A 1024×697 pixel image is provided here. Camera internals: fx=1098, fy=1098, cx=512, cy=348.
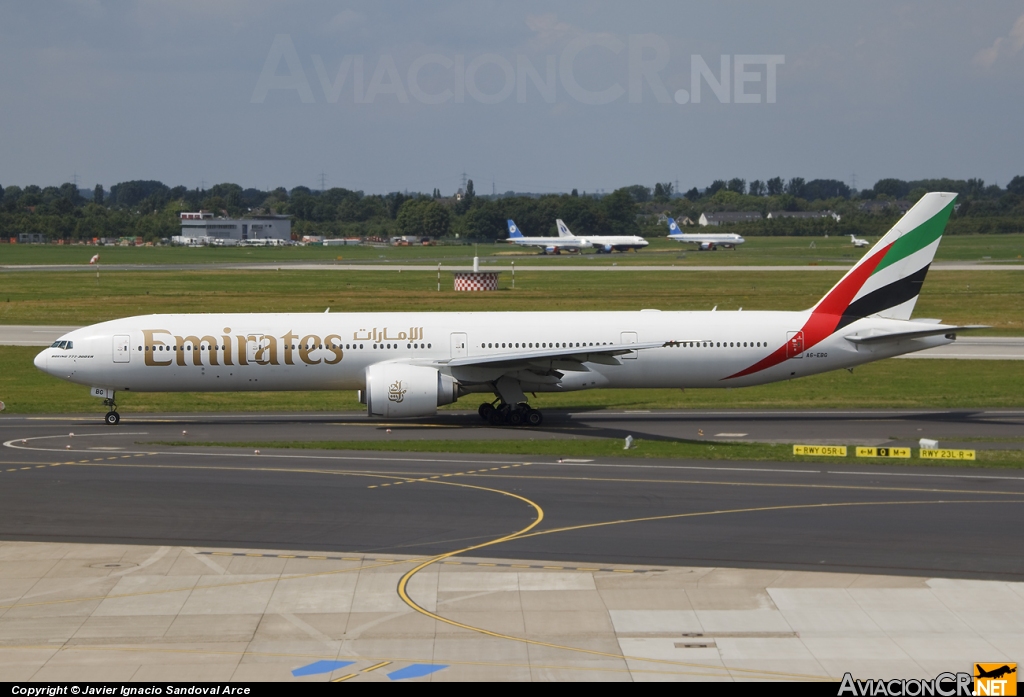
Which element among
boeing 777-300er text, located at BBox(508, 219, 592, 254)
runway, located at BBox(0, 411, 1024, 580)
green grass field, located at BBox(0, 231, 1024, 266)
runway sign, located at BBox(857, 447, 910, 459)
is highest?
boeing 777-300er text, located at BBox(508, 219, 592, 254)

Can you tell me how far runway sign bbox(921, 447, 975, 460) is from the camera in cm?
3288

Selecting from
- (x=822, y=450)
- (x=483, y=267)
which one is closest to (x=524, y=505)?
(x=822, y=450)

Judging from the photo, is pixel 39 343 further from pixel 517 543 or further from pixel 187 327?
pixel 517 543

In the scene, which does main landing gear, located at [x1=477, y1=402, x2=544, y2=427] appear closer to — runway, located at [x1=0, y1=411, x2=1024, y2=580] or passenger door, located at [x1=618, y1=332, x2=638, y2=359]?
passenger door, located at [x1=618, y1=332, x2=638, y2=359]

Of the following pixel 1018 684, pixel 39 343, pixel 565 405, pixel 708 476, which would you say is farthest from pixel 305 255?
pixel 1018 684

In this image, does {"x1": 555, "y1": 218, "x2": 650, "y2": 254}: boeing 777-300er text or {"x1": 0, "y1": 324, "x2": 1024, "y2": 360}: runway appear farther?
{"x1": 555, "y1": 218, "x2": 650, "y2": 254}: boeing 777-300er text

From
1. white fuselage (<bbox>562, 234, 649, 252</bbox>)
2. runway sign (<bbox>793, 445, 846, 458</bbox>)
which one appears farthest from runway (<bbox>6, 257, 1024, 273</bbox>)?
runway sign (<bbox>793, 445, 846, 458</bbox>)

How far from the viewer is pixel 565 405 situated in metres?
46.1

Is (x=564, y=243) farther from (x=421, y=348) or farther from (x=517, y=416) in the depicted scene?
A: (x=517, y=416)

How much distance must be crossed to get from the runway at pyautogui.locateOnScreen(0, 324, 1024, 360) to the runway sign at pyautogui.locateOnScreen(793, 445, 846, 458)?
82.5ft

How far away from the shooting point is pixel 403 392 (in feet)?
127

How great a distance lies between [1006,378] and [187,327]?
3637 centimetres

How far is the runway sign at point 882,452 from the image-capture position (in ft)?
111

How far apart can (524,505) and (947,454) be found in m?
14.1
